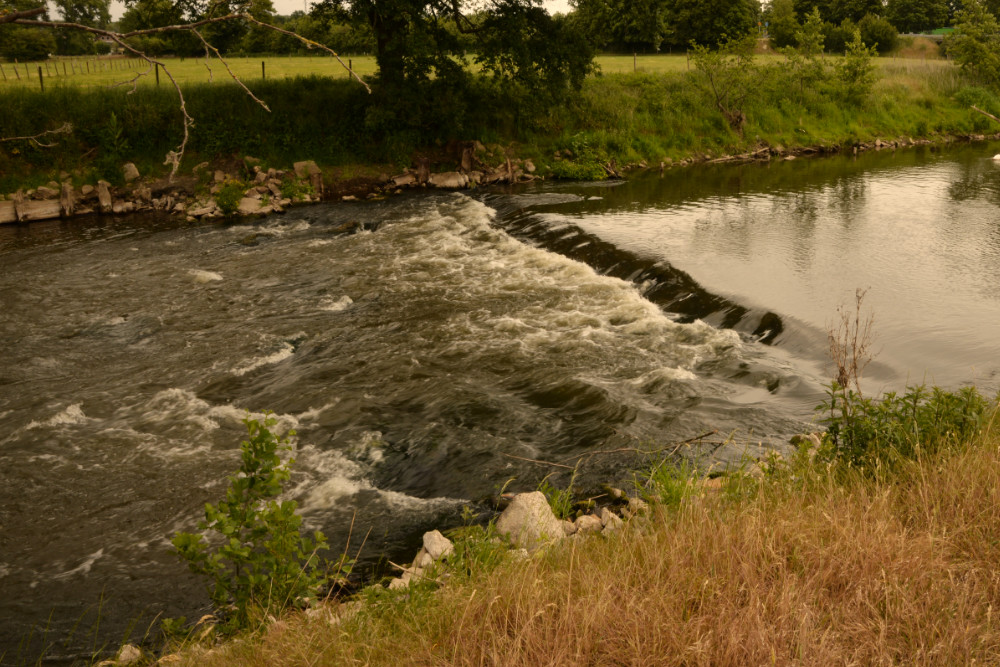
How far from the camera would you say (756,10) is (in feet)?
225

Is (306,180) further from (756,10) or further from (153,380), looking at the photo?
(756,10)

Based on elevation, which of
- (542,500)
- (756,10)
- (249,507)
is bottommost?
(542,500)

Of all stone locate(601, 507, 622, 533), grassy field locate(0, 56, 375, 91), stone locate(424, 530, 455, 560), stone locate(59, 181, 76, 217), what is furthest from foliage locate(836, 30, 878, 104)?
stone locate(424, 530, 455, 560)

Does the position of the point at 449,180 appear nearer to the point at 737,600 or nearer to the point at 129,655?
the point at 129,655

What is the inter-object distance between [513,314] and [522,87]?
57.8 feet

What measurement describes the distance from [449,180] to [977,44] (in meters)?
29.1

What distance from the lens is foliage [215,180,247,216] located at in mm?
21141

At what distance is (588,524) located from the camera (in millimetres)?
6008

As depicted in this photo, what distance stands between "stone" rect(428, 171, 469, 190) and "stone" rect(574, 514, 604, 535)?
1912 centimetres

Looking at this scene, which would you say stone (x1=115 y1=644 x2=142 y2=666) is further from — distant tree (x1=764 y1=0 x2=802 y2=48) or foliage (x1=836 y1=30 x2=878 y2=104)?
distant tree (x1=764 y1=0 x2=802 y2=48)

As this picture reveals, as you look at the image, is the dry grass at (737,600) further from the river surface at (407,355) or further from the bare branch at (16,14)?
the bare branch at (16,14)

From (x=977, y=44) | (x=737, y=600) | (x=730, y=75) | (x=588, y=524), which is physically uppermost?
(x=977, y=44)

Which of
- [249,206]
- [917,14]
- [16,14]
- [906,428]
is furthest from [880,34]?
[16,14]

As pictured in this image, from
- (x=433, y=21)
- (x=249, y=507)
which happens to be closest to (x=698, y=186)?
(x=433, y=21)
